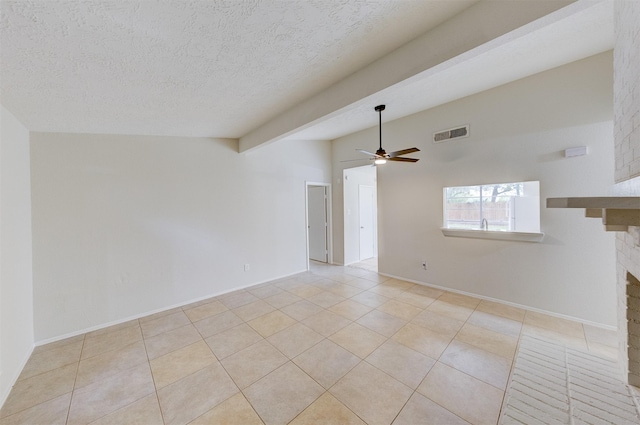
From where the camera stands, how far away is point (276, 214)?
483 centimetres

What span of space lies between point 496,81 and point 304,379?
→ 13.9 ft

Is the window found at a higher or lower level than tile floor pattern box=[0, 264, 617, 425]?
higher

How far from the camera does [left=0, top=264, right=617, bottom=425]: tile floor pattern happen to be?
68.1 inches

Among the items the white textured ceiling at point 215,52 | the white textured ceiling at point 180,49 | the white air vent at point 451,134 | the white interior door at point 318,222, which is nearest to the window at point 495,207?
the white air vent at point 451,134

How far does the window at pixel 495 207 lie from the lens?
3.13 metres

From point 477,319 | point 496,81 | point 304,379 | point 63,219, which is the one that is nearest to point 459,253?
point 477,319

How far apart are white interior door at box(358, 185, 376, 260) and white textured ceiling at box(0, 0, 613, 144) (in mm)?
3468

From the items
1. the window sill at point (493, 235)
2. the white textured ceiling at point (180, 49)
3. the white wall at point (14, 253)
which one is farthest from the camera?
the window sill at point (493, 235)

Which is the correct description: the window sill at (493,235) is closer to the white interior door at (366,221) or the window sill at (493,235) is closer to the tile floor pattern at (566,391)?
the tile floor pattern at (566,391)

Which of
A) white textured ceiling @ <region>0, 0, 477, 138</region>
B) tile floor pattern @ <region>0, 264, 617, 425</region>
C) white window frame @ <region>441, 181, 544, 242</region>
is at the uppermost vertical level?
white textured ceiling @ <region>0, 0, 477, 138</region>

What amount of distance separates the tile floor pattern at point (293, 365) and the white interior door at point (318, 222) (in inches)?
104

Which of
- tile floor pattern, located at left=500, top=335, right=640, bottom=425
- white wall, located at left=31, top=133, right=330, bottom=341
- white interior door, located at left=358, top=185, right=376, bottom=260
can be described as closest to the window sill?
tile floor pattern, located at left=500, top=335, right=640, bottom=425

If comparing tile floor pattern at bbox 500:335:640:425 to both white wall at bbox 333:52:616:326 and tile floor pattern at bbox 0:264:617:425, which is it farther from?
white wall at bbox 333:52:616:326

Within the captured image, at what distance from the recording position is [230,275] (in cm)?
417
